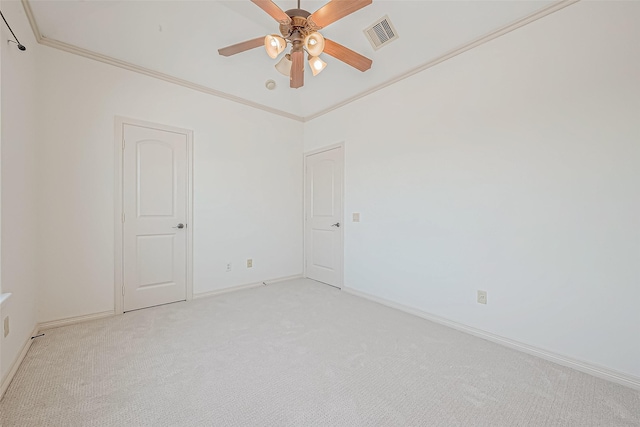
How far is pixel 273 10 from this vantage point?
1854 mm

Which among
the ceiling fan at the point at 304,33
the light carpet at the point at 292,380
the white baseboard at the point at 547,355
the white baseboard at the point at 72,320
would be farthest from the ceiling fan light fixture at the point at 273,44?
the white baseboard at the point at 72,320

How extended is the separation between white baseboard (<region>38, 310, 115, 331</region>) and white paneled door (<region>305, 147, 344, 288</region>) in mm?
2639

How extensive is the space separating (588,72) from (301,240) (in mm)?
3738

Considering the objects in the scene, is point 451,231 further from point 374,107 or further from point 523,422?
point 374,107

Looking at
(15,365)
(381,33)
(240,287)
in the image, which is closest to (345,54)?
(381,33)

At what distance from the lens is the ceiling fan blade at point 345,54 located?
2134 millimetres

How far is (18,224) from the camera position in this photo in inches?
78.2

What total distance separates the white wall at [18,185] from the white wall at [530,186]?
10.8ft

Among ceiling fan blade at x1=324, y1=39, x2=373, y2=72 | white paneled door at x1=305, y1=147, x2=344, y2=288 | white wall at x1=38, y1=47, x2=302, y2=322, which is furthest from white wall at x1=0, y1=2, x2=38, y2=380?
white paneled door at x1=305, y1=147, x2=344, y2=288

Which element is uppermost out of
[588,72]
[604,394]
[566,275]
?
[588,72]

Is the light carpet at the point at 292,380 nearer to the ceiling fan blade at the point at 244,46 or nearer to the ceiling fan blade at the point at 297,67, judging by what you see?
the ceiling fan blade at the point at 297,67

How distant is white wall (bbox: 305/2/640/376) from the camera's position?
180 centimetres

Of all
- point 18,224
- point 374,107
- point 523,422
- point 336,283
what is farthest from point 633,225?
point 18,224

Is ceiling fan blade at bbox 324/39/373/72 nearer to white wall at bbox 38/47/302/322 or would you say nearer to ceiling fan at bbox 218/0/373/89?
ceiling fan at bbox 218/0/373/89
